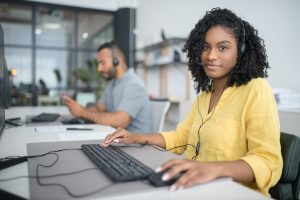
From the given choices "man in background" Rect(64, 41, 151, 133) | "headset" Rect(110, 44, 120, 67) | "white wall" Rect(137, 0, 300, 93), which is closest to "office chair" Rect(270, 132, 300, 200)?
"man in background" Rect(64, 41, 151, 133)

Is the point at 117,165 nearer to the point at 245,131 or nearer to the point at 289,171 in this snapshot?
the point at 245,131

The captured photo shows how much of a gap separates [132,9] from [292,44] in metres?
2.67

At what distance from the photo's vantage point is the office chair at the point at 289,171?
3.11 feet

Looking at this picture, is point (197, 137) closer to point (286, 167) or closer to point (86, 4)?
point (286, 167)

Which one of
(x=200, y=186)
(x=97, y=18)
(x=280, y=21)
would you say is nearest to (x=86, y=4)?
(x=97, y=18)

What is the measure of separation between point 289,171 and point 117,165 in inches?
21.8

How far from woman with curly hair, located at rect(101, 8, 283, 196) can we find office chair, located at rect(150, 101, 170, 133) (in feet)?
1.99

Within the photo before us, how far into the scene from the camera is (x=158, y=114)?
203cm

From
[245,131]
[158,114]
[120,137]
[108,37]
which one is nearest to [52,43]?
[108,37]

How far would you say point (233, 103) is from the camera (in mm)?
1046

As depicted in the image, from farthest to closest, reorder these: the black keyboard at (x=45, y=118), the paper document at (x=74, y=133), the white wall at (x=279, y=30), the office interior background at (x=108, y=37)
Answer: the office interior background at (x=108, y=37), the white wall at (x=279, y=30), the black keyboard at (x=45, y=118), the paper document at (x=74, y=133)

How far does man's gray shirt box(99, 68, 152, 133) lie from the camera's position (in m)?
2.02

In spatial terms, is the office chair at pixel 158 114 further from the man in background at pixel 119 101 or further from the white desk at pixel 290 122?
the white desk at pixel 290 122

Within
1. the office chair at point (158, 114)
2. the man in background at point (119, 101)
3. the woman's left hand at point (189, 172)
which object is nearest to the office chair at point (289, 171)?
the woman's left hand at point (189, 172)
